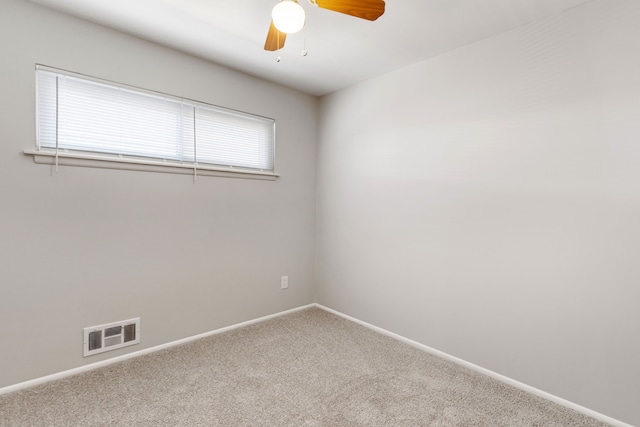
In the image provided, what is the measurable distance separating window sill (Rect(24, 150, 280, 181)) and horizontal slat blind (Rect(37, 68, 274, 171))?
6 centimetres

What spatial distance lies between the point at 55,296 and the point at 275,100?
237cm

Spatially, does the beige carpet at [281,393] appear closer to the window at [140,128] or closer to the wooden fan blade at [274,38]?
the window at [140,128]

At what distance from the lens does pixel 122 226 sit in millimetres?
2246

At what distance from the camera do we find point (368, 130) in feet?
9.76

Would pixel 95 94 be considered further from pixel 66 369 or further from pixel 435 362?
pixel 435 362

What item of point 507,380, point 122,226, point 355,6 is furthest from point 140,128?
point 507,380

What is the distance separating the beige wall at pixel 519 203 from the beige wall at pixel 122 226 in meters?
1.02

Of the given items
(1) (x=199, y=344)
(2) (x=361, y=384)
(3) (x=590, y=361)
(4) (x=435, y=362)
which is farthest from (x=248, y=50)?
(3) (x=590, y=361)

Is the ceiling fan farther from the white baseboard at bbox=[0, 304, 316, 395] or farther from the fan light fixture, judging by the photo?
the white baseboard at bbox=[0, 304, 316, 395]

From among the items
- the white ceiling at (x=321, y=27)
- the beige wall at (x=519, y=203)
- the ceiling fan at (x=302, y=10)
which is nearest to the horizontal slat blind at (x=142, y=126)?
the white ceiling at (x=321, y=27)

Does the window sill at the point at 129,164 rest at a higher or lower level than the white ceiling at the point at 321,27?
lower

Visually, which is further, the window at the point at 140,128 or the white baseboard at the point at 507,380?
the window at the point at 140,128

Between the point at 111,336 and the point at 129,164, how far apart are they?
1.24m

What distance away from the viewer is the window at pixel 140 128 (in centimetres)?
201
